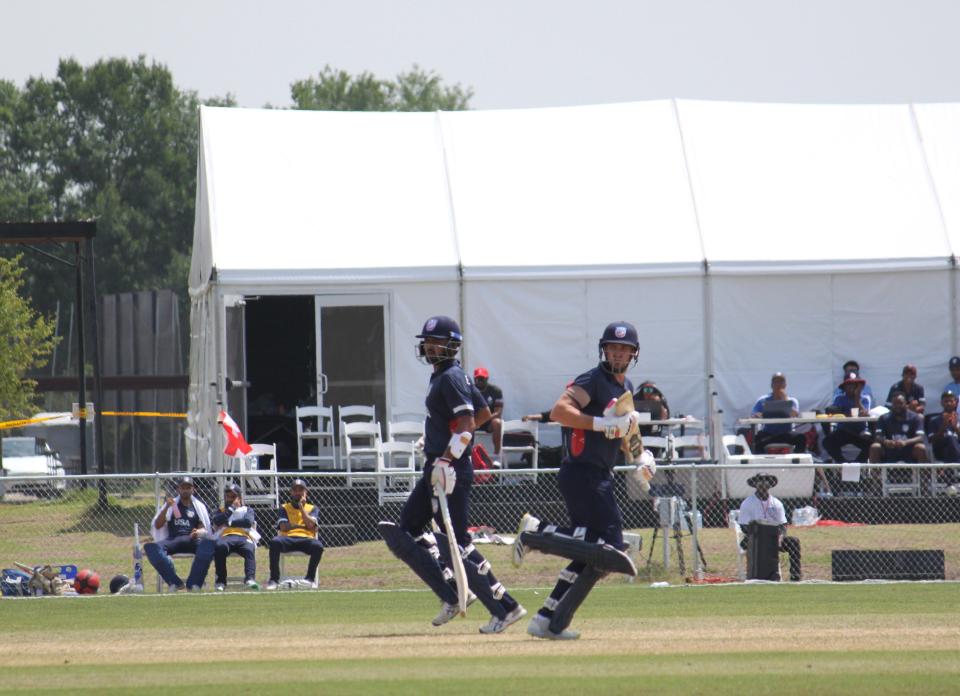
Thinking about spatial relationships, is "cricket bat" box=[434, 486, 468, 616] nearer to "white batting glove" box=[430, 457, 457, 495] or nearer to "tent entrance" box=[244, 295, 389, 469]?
"white batting glove" box=[430, 457, 457, 495]

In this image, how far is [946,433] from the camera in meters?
20.4

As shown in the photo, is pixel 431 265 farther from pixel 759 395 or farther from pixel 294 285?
pixel 759 395

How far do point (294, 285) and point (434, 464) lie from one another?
11807mm

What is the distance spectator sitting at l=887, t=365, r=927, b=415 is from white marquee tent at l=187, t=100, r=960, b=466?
2.86 feet

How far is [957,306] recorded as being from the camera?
22578 mm

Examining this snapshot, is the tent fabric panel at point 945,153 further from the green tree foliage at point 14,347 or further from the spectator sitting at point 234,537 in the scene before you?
the green tree foliage at point 14,347

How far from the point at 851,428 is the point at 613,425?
12.2m

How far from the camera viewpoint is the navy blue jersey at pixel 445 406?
10.1m

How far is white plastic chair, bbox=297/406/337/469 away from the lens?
70.3 ft

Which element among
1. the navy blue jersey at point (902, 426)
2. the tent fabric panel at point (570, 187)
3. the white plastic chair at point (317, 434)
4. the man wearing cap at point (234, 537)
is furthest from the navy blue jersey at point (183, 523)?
the navy blue jersey at point (902, 426)

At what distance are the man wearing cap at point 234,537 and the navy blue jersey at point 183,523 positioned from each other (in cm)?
28

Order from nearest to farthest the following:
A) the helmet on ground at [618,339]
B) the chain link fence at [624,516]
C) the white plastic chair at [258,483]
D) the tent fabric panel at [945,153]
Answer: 1. the helmet on ground at [618,339]
2. the chain link fence at [624,516]
3. the white plastic chair at [258,483]
4. the tent fabric panel at [945,153]

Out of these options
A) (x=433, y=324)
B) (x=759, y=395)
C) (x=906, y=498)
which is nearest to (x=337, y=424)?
(x=759, y=395)

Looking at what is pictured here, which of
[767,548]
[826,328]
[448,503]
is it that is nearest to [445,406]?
[448,503]
